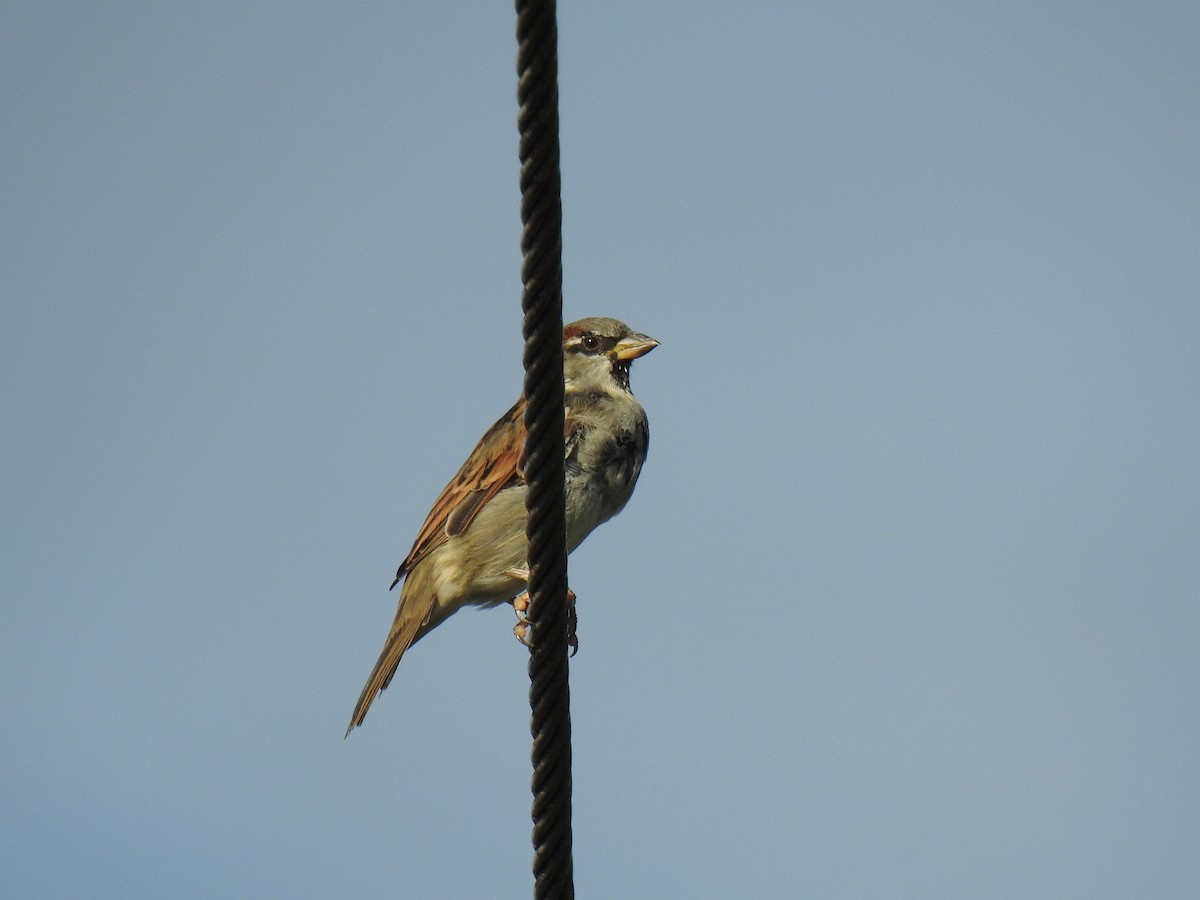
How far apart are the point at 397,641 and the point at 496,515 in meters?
0.74

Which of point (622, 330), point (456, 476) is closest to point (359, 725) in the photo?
point (456, 476)

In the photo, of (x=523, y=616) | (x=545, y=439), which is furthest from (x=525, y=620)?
(x=545, y=439)

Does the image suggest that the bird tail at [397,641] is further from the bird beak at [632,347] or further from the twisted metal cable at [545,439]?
the twisted metal cable at [545,439]

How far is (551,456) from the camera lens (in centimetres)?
312

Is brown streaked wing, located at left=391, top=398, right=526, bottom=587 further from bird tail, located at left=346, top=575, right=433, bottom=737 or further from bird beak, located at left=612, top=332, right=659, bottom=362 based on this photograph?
bird beak, located at left=612, top=332, right=659, bottom=362

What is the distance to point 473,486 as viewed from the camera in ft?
23.1

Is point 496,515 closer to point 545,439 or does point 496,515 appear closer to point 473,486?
point 473,486

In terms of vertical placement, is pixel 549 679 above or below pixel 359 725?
above

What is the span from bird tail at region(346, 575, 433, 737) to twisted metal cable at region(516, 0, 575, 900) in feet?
10.9

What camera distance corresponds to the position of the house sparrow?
262 inches

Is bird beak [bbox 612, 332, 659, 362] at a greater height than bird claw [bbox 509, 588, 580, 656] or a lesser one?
greater

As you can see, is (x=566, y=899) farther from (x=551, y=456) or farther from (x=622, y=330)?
(x=622, y=330)

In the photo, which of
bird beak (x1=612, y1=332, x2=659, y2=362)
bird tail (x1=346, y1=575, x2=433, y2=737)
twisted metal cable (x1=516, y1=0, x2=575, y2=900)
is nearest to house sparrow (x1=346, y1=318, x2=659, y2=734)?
bird tail (x1=346, y1=575, x2=433, y2=737)

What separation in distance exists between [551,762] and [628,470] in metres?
3.60
